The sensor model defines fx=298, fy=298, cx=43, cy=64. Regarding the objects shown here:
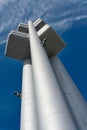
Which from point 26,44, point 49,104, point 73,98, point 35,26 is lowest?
point 49,104

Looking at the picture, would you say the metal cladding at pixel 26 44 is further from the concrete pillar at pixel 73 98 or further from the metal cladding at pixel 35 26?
the metal cladding at pixel 35 26

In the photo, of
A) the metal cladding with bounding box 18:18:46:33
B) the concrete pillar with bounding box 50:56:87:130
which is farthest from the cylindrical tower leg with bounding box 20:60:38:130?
the metal cladding with bounding box 18:18:46:33

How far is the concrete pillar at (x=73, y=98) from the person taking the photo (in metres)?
19.2

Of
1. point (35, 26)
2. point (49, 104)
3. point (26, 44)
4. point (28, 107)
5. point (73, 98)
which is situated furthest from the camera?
point (35, 26)

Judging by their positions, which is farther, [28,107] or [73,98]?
[28,107]

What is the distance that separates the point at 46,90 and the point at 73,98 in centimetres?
652

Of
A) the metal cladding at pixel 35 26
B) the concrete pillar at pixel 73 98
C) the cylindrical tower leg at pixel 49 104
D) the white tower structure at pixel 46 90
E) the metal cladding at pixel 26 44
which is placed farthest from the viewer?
the metal cladding at pixel 35 26

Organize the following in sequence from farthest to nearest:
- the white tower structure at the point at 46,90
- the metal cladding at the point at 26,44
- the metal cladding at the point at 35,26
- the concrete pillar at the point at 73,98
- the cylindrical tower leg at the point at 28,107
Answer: the metal cladding at the point at 35,26 < the metal cladding at the point at 26,44 < the cylindrical tower leg at the point at 28,107 < the concrete pillar at the point at 73,98 < the white tower structure at the point at 46,90

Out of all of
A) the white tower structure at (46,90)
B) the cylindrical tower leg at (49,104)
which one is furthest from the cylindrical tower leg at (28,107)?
the cylindrical tower leg at (49,104)

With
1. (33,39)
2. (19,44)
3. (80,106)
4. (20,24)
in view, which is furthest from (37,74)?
(20,24)

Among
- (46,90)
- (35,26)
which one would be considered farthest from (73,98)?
(35,26)

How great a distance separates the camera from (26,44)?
34.2 metres

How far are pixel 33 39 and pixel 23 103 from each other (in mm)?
6834

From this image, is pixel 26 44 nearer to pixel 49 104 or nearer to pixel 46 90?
pixel 46 90
